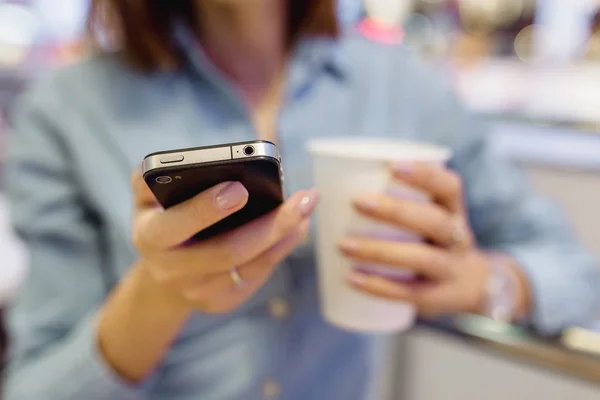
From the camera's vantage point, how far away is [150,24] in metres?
0.62

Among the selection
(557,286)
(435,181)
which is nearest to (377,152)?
(435,181)

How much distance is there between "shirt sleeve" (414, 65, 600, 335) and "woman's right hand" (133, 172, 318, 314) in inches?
14.9

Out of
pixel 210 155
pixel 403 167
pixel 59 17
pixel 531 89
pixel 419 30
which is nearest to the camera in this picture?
pixel 210 155

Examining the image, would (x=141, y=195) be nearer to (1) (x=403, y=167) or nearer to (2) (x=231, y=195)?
(2) (x=231, y=195)

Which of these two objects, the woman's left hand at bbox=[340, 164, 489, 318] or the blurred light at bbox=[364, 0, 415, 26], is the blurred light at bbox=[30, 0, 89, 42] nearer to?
the blurred light at bbox=[364, 0, 415, 26]

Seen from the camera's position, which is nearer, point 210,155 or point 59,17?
point 210,155

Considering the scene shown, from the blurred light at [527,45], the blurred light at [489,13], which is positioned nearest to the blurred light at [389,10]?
the blurred light at [489,13]

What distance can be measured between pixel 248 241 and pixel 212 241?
0.02m

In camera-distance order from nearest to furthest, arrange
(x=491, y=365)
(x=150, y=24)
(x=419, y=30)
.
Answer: (x=491, y=365) → (x=150, y=24) → (x=419, y=30)

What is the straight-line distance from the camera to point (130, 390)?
471 millimetres

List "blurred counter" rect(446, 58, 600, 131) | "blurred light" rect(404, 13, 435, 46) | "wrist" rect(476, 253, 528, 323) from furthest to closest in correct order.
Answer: "blurred light" rect(404, 13, 435, 46), "blurred counter" rect(446, 58, 600, 131), "wrist" rect(476, 253, 528, 323)

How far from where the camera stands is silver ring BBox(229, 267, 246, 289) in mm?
323

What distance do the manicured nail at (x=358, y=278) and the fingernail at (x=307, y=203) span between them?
0.41 feet


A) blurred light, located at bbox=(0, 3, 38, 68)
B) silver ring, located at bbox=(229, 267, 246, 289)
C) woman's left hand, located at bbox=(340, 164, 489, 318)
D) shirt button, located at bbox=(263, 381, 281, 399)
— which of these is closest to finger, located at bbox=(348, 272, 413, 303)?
Result: woman's left hand, located at bbox=(340, 164, 489, 318)
